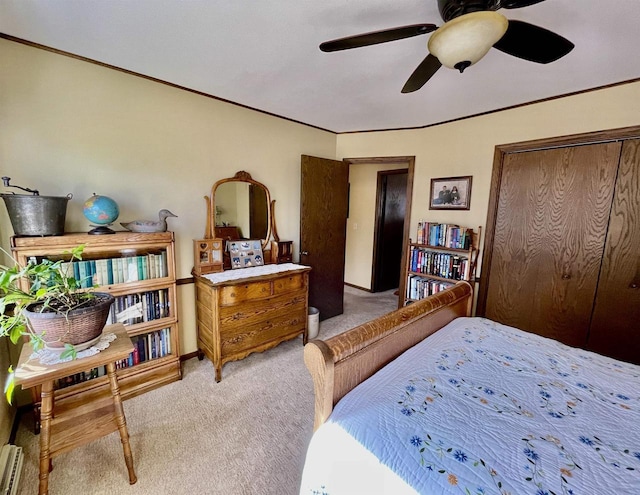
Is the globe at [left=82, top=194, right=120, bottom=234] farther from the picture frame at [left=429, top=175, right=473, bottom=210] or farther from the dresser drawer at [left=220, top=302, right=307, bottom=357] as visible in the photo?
the picture frame at [left=429, top=175, right=473, bottom=210]

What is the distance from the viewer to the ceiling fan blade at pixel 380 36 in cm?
114

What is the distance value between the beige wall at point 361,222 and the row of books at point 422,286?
1.54m

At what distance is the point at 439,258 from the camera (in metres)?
2.89

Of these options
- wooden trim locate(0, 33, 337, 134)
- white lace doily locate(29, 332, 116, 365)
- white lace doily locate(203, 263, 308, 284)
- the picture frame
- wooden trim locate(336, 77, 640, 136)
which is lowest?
white lace doily locate(29, 332, 116, 365)

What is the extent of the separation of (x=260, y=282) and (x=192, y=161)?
3.90ft

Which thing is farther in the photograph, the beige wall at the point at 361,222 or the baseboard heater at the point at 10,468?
the beige wall at the point at 361,222

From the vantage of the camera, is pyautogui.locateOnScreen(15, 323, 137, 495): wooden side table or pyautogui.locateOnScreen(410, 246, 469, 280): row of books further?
pyautogui.locateOnScreen(410, 246, 469, 280): row of books

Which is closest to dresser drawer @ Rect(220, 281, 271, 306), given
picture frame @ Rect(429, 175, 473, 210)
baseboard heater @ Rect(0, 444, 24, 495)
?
baseboard heater @ Rect(0, 444, 24, 495)

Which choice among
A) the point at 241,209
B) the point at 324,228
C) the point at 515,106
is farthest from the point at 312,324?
the point at 515,106

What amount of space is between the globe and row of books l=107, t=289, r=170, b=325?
1.70 feet

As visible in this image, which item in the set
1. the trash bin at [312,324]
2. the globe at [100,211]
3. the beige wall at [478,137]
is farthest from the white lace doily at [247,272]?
the beige wall at [478,137]

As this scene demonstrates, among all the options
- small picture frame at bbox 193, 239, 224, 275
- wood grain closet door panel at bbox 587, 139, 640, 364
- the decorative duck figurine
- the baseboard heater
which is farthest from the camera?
small picture frame at bbox 193, 239, 224, 275

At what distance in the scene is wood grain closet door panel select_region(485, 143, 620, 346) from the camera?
219 cm

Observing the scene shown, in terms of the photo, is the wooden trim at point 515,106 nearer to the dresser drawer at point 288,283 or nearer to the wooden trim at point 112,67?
the wooden trim at point 112,67
